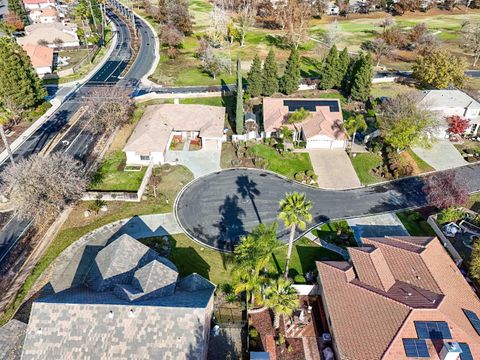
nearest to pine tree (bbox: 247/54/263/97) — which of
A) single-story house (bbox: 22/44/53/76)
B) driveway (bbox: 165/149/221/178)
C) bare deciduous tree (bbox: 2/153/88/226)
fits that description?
driveway (bbox: 165/149/221/178)

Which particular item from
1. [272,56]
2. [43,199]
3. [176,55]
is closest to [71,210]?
[43,199]

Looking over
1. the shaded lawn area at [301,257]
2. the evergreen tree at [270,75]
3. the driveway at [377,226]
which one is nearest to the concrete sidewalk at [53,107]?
the evergreen tree at [270,75]

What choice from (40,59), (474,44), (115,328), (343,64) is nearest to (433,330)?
(115,328)

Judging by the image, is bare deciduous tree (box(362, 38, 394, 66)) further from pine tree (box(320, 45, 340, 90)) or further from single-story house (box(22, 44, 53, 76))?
single-story house (box(22, 44, 53, 76))

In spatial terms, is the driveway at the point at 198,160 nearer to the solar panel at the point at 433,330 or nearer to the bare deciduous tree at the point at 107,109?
the bare deciduous tree at the point at 107,109

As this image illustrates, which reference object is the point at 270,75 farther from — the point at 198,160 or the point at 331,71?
the point at 198,160

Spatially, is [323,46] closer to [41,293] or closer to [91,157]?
[91,157]
